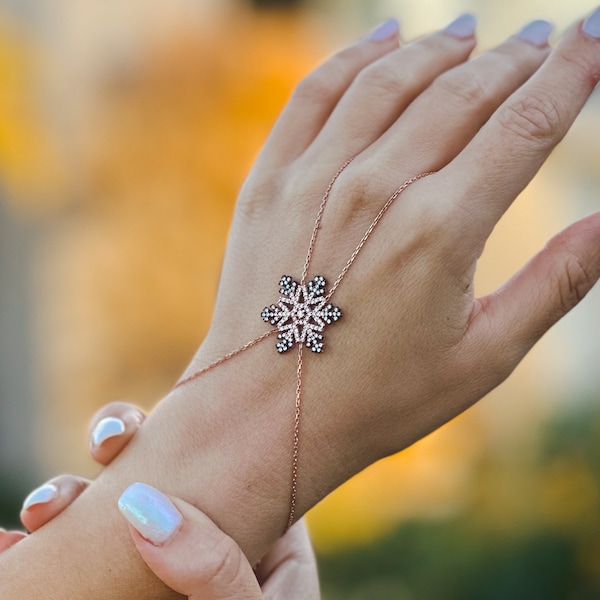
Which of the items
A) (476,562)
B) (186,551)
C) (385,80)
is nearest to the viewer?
(186,551)

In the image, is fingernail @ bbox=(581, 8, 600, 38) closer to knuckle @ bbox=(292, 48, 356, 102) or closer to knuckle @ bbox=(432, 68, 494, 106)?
knuckle @ bbox=(432, 68, 494, 106)

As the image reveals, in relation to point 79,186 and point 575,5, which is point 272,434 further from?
point 79,186

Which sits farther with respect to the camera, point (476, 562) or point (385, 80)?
point (476, 562)

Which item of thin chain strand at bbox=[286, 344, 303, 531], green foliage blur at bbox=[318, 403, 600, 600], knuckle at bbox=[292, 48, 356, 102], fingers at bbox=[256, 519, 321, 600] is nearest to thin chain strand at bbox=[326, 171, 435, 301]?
thin chain strand at bbox=[286, 344, 303, 531]

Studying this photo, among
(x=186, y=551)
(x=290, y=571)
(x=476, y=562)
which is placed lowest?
(x=476, y=562)

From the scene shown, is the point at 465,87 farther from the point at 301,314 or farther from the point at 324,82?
the point at 301,314

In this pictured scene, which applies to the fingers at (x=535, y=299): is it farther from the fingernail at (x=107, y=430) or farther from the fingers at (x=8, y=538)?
the fingers at (x=8, y=538)

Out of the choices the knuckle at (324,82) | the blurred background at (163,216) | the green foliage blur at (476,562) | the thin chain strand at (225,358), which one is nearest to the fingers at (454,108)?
the knuckle at (324,82)

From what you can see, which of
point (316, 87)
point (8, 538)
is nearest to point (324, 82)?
point (316, 87)
